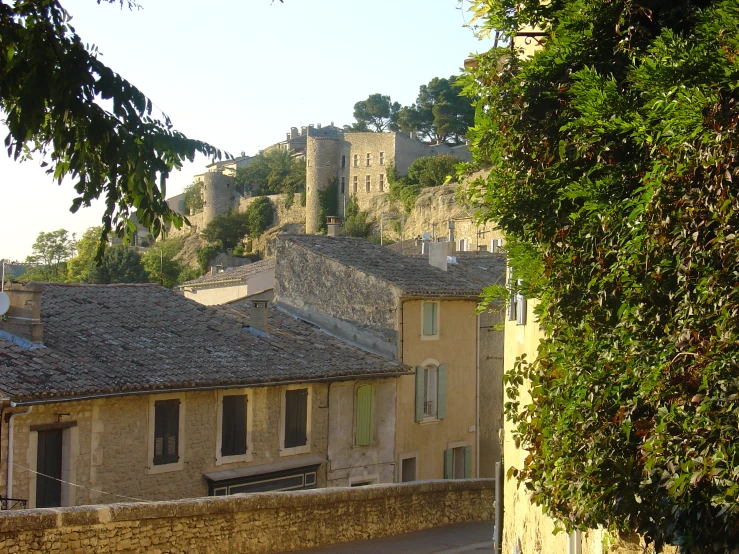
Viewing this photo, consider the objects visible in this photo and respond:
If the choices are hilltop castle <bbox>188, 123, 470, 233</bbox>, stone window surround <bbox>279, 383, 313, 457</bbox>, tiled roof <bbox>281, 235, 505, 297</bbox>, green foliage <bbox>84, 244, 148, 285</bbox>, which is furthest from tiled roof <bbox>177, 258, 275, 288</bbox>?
hilltop castle <bbox>188, 123, 470, 233</bbox>

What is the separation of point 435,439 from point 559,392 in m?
18.7

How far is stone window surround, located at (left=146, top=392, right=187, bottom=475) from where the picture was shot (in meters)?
16.6

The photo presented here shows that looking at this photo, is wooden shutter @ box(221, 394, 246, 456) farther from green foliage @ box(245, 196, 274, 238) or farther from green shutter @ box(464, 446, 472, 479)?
green foliage @ box(245, 196, 274, 238)

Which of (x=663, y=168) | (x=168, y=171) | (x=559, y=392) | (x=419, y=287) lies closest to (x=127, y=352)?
(x=419, y=287)

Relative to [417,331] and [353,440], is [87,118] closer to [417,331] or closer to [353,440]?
[353,440]

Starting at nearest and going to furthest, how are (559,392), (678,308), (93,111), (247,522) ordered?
(678,308) < (559,392) < (93,111) < (247,522)

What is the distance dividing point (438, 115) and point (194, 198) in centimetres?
2840

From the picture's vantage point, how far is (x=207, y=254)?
267 feet

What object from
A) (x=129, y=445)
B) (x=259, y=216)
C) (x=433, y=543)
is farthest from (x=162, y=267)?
(x=433, y=543)

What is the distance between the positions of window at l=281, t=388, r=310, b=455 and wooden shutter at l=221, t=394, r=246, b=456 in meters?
1.14

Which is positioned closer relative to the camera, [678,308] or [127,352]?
[678,308]

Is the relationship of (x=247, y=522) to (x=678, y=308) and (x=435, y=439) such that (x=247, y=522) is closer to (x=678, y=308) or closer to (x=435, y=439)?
(x=678, y=308)

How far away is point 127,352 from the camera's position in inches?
677

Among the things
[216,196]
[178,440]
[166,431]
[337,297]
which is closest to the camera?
[166,431]
